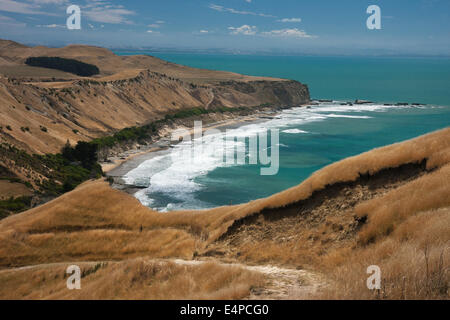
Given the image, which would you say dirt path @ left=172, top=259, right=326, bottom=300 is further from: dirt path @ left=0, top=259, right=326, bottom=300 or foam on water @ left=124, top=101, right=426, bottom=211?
foam on water @ left=124, top=101, right=426, bottom=211

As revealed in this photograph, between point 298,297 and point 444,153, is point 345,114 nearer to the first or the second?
point 444,153

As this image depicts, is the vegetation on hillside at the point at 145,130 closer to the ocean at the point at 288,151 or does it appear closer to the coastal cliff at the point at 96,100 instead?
the coastal cliff at the point at 96,100

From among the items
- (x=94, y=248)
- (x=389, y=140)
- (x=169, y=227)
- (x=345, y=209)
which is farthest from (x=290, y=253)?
(x=389, y=140)

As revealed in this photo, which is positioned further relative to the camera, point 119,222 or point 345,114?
point 345,114

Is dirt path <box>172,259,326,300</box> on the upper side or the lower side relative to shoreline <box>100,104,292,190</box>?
upper

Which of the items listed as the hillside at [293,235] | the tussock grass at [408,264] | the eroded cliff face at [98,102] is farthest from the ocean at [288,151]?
the tussock grass at [408,264]

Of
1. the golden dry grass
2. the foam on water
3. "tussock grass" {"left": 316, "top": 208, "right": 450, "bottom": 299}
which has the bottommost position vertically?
the foam on water

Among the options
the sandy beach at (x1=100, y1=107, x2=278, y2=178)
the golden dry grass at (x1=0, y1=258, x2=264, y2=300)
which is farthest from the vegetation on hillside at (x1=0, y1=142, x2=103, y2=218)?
the golden dry grass at (x1=0, y1=258, x2=264, y2=300)
